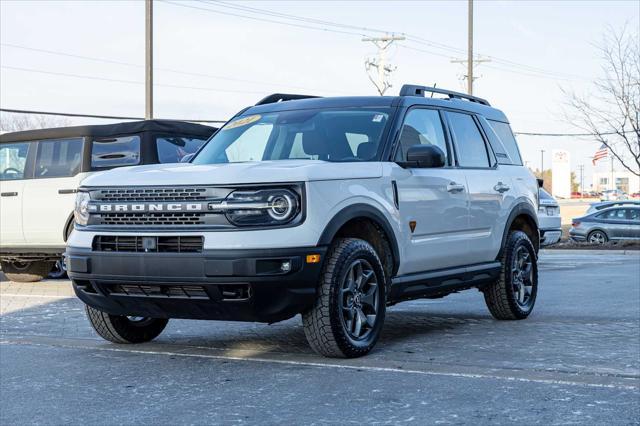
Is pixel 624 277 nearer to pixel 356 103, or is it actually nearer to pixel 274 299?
pixel 356 103

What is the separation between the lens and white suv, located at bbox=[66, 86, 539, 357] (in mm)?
6426

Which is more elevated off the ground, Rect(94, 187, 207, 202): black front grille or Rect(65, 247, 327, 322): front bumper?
Rect(94, 187, 207, 202): black front grille

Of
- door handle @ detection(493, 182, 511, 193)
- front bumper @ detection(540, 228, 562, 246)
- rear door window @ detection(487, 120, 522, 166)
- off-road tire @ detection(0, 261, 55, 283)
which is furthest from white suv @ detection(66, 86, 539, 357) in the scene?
front bumper @ detection(540, 228, 562, 246)

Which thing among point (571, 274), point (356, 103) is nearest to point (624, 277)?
point (571, 274)

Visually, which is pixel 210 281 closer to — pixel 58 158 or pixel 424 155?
pixel 424 155

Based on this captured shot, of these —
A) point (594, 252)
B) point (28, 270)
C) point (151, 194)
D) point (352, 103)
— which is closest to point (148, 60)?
point (594, 252)

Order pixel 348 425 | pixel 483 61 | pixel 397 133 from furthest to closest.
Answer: pixel 483 61
pixel 397 133
pixel 348 425

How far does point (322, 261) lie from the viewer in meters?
6.60

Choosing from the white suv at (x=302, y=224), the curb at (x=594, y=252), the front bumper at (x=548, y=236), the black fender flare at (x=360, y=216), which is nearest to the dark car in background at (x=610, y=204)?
the curb at (x=594, y=252)

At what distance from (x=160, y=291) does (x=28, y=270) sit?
28.6 ft

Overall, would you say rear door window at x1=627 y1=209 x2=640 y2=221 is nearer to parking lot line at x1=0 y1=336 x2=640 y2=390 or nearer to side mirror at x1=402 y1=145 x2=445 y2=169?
side mirror at x1=402 y1=145 x2=445 y2=169

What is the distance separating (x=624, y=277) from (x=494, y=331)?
6827 millimetres

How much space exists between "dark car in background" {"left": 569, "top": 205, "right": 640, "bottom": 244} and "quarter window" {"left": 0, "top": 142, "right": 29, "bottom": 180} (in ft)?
59.5

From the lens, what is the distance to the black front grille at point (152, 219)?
21.4 ft
